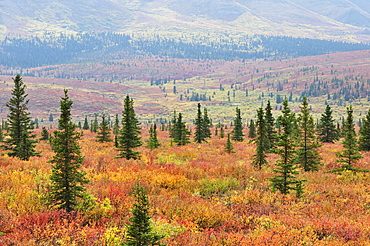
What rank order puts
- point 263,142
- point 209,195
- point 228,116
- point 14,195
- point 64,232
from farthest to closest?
1. point 228,116
2. point 263,142
3. point 209,195
4. point 14,195
5. point 64,232

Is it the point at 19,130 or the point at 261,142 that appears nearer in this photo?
the point at 261,142

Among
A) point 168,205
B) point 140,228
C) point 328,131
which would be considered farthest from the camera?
point 328,131

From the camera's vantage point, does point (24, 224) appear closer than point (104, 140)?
Yes

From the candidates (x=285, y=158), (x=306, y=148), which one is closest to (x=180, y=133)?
(x=306, y=148)

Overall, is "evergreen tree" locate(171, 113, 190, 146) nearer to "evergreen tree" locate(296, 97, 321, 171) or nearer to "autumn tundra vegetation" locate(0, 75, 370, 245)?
"evergreen tree" locate(296, 97, 321, 171)

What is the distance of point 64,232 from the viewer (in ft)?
23.4

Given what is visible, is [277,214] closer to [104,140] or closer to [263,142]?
[263,142]

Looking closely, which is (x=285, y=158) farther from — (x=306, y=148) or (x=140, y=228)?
(x=140, y=228)

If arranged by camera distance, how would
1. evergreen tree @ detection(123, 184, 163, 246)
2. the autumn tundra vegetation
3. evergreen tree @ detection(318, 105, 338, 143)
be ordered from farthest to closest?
evergreen tree @ detection(318, 105, 338, 143), the autumn tundra vegetation, evergreen tree @ detection(123, 184, 163, 246)

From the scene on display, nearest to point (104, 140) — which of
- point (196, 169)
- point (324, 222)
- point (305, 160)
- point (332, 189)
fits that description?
point (196, 169)

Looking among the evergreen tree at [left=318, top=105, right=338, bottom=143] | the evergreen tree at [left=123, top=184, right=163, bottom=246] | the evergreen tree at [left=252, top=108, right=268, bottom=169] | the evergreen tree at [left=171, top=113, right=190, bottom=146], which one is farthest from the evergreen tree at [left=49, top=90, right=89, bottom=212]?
the evergreen tree at [left=318, top=105, right=338, bottom=143]

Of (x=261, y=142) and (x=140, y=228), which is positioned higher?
(x=261, y=142)

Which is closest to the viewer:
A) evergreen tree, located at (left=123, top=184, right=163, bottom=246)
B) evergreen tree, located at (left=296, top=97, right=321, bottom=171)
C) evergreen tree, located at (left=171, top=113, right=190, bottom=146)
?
evergreen tree, located at (left=123, top=184, right=163, bottom=246)

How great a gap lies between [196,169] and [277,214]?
6708 millimetres
